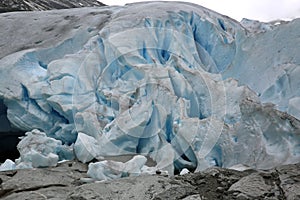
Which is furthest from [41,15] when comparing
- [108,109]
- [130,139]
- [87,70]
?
[130,139]

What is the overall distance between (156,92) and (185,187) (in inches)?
93.6

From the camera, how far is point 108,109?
20.6 feet

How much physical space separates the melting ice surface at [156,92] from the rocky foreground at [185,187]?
0.55 metres

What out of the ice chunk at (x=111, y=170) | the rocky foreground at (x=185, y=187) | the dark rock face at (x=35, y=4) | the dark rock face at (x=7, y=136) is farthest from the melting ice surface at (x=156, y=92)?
the dark rock face at (x=35, y=4)

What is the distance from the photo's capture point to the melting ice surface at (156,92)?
4.74 meters

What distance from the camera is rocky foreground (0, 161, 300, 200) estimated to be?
132 inches

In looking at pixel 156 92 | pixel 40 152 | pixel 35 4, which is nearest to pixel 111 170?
pixel 40 152

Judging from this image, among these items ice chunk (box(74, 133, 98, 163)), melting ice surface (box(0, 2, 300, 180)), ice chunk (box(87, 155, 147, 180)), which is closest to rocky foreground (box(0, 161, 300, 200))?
ice chunk (box(87, 155, 147, 180))

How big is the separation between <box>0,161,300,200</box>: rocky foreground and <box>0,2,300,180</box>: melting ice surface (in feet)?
1.81

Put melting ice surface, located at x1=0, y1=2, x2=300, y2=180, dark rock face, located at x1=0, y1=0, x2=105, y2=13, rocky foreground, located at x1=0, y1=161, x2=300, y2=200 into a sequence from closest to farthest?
rocky foreground, located at x1=0, y1=161, x2=300, y2=200, melting ice surface, located at x1=0, y1=2, x2=300, y2=180, dark rock face, located at x1=0, y1=0, x2=105, y2=13

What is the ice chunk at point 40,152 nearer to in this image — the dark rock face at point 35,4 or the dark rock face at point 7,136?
the dark rock face at point 7,136

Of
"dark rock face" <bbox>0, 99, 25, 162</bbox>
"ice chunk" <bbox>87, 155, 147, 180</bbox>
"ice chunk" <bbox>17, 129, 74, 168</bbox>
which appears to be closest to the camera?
"ice chunk" <bbox>87, 155, 147, 180</bbox>

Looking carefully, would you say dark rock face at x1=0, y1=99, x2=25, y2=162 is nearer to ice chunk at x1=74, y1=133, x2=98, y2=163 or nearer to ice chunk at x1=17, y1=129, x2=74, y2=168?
ice chunk at x1=17, y1=129, x2=74, y2=168

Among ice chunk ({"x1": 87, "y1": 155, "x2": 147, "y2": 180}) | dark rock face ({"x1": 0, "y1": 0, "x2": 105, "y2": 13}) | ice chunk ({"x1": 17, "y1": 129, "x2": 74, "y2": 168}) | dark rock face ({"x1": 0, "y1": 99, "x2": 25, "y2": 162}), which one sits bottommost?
dark rock face ({"x1": 0, "y1": 0, "x2": 105, "y2": 13})
